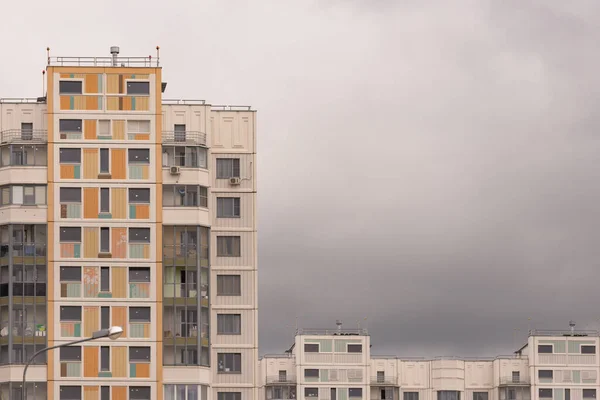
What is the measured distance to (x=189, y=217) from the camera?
16162 centimetres

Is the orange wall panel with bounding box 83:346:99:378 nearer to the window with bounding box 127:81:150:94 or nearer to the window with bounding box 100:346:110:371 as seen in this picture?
the window with bounding box 100:346:110:371

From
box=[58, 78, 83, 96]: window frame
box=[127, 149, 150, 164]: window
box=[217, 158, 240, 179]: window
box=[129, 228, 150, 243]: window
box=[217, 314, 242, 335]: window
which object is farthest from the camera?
box=[217, 158, 240, 179]: window

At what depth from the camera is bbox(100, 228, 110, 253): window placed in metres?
160

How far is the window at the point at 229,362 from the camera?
163 meters

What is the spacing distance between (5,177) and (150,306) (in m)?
17.1

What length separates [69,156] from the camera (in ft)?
529

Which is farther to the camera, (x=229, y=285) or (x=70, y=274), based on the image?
(x=229, y=285)

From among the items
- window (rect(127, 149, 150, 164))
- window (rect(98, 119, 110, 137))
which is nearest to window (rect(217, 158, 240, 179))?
window (rect(127, 149, 150, 164))

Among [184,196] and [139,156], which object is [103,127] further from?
[184,196]

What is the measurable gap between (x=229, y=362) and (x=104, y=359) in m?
11.7

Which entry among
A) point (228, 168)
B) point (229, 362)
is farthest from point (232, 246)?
point (229, 362)

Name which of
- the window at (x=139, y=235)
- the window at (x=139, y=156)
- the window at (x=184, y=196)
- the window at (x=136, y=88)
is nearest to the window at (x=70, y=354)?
the window at (x=139, y=235)

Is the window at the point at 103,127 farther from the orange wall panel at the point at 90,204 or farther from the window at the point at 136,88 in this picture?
the orange wall panel at the point at 90,204

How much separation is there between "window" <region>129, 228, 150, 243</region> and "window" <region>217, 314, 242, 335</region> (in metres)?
9.75
